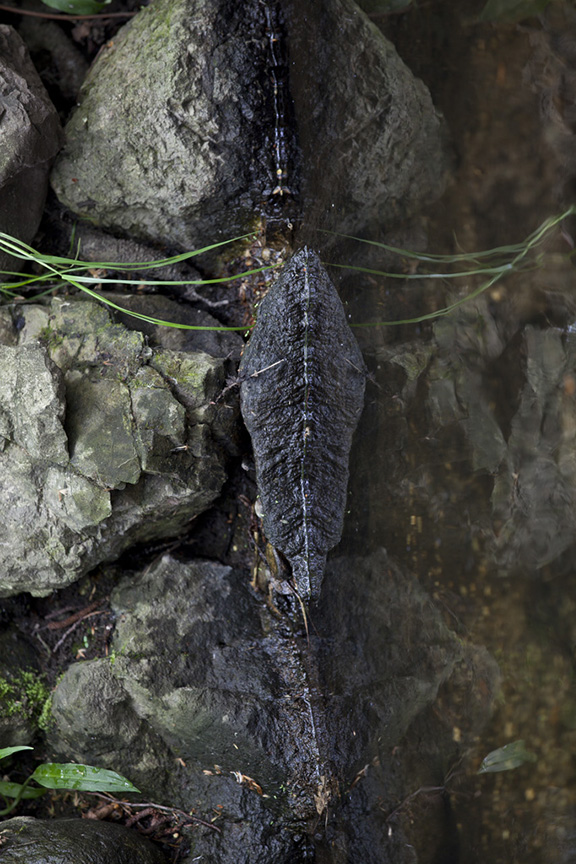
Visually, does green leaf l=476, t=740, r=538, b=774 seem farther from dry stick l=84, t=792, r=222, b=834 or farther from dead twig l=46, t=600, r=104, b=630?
dead twig l=46, t=600, r=104, b=630

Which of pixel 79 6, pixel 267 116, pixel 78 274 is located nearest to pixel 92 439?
pixel 78 274

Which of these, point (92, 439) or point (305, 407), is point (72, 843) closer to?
point (92, 439)

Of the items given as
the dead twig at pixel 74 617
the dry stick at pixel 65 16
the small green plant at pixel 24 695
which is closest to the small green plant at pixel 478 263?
the dry stick at pixel 65 16

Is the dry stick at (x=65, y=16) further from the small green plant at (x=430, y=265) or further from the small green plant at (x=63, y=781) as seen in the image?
the small green plant at (x=63, y=781)

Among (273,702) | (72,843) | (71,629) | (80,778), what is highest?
(71,629)

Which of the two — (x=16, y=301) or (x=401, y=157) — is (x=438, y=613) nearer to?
(x=401, y=157)

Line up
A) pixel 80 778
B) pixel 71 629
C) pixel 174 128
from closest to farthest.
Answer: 1. pixel 174 128
2. pixel 80 778
3. pixel 71 629

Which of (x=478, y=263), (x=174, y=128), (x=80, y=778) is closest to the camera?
(x=478, y=263)

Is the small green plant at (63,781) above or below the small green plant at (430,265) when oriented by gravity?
below
